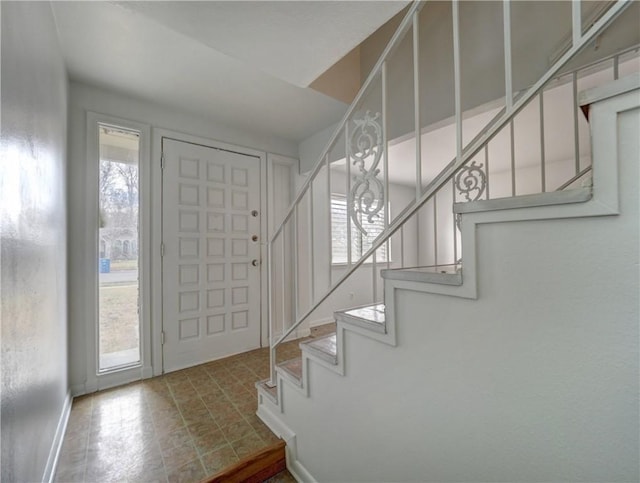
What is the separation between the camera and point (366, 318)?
1.08 metres

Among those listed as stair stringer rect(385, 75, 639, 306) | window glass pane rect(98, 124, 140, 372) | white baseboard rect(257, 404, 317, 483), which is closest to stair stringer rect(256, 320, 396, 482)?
white baseboard rect(257, 404, 317, 483)

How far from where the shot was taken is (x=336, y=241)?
401 centimetres

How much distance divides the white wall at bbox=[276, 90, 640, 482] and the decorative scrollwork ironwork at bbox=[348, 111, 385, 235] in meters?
0.36

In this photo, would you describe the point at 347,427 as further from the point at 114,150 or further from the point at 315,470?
the point at 114,150

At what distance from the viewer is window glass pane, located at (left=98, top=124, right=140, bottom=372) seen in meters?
2.22

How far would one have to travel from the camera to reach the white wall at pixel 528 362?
54 cm

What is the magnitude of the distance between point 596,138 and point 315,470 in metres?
1.71

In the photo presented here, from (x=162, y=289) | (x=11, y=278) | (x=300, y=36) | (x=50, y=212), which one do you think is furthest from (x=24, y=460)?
(x=300, y=36)

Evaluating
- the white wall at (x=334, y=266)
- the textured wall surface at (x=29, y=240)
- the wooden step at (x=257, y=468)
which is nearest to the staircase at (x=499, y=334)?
the wooden step at (x=257, y=468)

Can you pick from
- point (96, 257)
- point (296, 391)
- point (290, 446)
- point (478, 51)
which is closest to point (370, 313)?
point (296, 391)

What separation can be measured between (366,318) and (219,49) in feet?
5.49

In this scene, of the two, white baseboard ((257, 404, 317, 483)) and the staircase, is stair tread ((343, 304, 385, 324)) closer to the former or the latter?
the staircase

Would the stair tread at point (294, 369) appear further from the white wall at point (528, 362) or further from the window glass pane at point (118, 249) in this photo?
the window glass pane at point (118, 249)

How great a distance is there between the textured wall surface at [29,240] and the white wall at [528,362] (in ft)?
3.93
